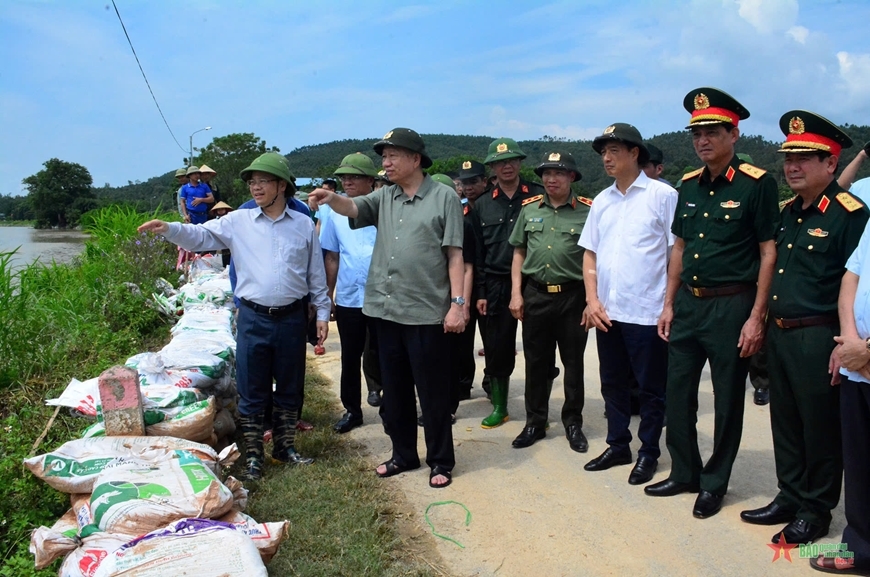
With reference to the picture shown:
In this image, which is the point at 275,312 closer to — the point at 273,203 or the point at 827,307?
the point at 273,203

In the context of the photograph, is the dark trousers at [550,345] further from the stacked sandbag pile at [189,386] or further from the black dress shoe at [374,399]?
the stacked sandbag pile at [189,386]

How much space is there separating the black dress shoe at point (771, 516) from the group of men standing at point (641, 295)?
0.01m

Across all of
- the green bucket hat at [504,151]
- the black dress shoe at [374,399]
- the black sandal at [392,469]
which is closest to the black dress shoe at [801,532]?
the black sandal at [392,469]

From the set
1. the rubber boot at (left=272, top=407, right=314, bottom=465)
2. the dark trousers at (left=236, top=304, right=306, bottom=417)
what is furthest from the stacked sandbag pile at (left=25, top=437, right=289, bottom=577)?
the rubber boot at (left=272, top=407, right=314, bottom=465)

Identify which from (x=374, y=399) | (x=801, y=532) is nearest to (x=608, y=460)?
(x=801, y=532)

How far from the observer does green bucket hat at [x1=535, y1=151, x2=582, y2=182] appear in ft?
14.4

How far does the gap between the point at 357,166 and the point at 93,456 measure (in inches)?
108

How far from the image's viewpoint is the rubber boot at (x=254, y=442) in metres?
3.99

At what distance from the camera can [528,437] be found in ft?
15.2

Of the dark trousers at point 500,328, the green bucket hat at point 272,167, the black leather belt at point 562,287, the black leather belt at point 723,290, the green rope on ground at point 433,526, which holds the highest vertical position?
the green bucket hat at point 272,167

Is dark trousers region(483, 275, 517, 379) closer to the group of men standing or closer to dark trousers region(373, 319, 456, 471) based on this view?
the group of men standing

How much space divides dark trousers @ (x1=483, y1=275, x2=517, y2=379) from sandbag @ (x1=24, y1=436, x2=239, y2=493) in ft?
7.38

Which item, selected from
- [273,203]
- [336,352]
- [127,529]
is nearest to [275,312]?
[273,203]

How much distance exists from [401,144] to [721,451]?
2.55 meters
